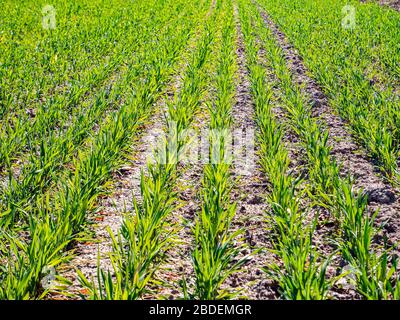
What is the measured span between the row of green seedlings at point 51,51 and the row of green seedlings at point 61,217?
1.47 m

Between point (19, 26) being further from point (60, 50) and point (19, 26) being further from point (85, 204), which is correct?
point (85, 204)

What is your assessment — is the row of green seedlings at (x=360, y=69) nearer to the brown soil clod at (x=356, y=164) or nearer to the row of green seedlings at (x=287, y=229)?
the brown soil clod at (x=356, y=164)

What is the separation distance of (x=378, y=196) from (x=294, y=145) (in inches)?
47.0

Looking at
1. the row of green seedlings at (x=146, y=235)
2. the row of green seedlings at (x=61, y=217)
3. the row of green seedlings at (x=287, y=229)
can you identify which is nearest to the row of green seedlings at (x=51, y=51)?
the row of green seedlings at (x=61, y=217)

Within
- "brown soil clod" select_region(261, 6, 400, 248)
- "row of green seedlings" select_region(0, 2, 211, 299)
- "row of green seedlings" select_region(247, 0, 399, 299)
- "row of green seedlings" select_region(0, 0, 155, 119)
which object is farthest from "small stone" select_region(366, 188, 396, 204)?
"row of green seedlings" select_region(0, 0, 155, 119)

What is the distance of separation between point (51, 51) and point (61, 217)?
18.3 feet

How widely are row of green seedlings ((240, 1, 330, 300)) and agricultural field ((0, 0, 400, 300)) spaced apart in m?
0.02

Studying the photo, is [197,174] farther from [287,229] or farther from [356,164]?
[356,164]

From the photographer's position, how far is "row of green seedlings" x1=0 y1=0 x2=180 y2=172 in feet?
13.0

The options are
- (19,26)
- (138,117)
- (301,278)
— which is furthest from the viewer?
(19,26)

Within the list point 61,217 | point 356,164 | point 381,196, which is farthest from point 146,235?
point 356,164

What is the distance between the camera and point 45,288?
233 cm

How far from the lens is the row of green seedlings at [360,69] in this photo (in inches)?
162

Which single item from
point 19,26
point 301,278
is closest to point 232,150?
point 301,278
